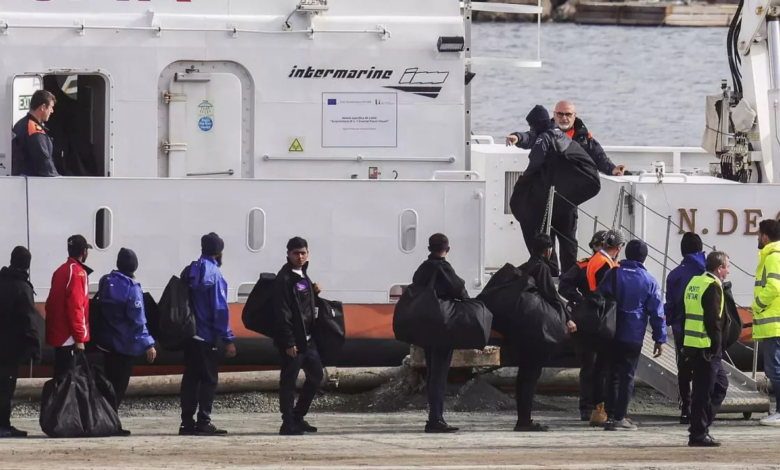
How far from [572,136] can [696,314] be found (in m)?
2.82

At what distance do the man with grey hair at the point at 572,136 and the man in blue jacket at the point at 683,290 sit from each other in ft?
5.35

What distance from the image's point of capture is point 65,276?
9.87 metres

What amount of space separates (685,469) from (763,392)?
3.27 m

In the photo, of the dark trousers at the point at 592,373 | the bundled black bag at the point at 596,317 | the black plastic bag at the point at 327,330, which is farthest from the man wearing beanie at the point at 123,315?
the dark trousers at the point at 592,373

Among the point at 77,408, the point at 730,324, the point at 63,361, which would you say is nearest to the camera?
the point at 77,408

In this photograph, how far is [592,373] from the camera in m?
11.1

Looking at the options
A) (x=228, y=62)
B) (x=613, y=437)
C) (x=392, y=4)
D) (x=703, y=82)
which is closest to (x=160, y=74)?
(x=228, y=62)

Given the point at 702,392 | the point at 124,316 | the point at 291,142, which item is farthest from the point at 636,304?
the point at 124,316

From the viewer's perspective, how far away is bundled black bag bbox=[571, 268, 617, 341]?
1028 cm

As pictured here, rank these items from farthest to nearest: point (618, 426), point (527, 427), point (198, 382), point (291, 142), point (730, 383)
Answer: point (291, 142) < point (730, 383) < point (618, 426) < point (527, 427) < point (198, 382)

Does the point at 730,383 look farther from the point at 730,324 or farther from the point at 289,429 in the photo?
the point at 289,429

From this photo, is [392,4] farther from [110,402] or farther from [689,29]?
[689,29]

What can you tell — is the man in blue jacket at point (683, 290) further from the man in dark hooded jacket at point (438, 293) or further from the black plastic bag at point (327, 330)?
the black plastic bag at point (327, 330)

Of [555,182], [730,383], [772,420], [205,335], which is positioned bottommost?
[772,420]
